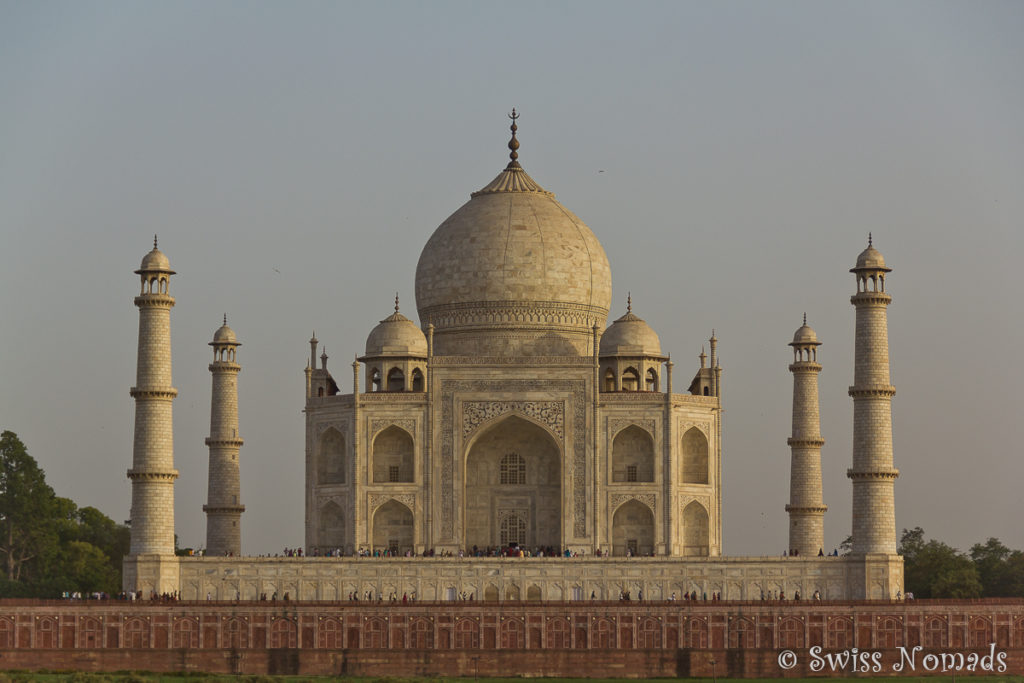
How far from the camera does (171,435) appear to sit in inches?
1809

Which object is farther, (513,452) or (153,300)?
(513,452)

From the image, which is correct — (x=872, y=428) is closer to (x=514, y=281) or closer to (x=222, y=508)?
(x=514, y=281)

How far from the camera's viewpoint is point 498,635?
42438 millimetres

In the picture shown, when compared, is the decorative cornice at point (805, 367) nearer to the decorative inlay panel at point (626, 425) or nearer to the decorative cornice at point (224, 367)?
the decorative inlay panel at point (626, 425)

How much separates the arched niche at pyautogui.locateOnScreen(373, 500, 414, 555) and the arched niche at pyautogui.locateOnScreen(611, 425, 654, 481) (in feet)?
14.8

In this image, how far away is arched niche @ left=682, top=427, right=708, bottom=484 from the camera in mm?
49562

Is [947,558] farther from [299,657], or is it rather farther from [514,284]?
[299,657]

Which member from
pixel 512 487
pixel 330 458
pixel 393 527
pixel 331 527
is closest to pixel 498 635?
pixel 393 527

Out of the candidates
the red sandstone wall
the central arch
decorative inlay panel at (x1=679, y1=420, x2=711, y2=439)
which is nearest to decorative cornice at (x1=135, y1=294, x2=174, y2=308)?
the red sandstone wall

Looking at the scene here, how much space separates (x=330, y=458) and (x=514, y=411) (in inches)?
168

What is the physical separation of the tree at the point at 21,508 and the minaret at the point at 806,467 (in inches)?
728

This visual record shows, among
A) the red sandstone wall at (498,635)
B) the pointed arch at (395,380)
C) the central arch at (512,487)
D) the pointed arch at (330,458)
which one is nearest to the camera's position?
the red sandstone wall at (498,635)

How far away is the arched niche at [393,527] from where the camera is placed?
48.4 meters

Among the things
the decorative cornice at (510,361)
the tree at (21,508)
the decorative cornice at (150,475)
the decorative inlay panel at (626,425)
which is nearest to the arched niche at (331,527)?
the decorative cornice at (510,361)
